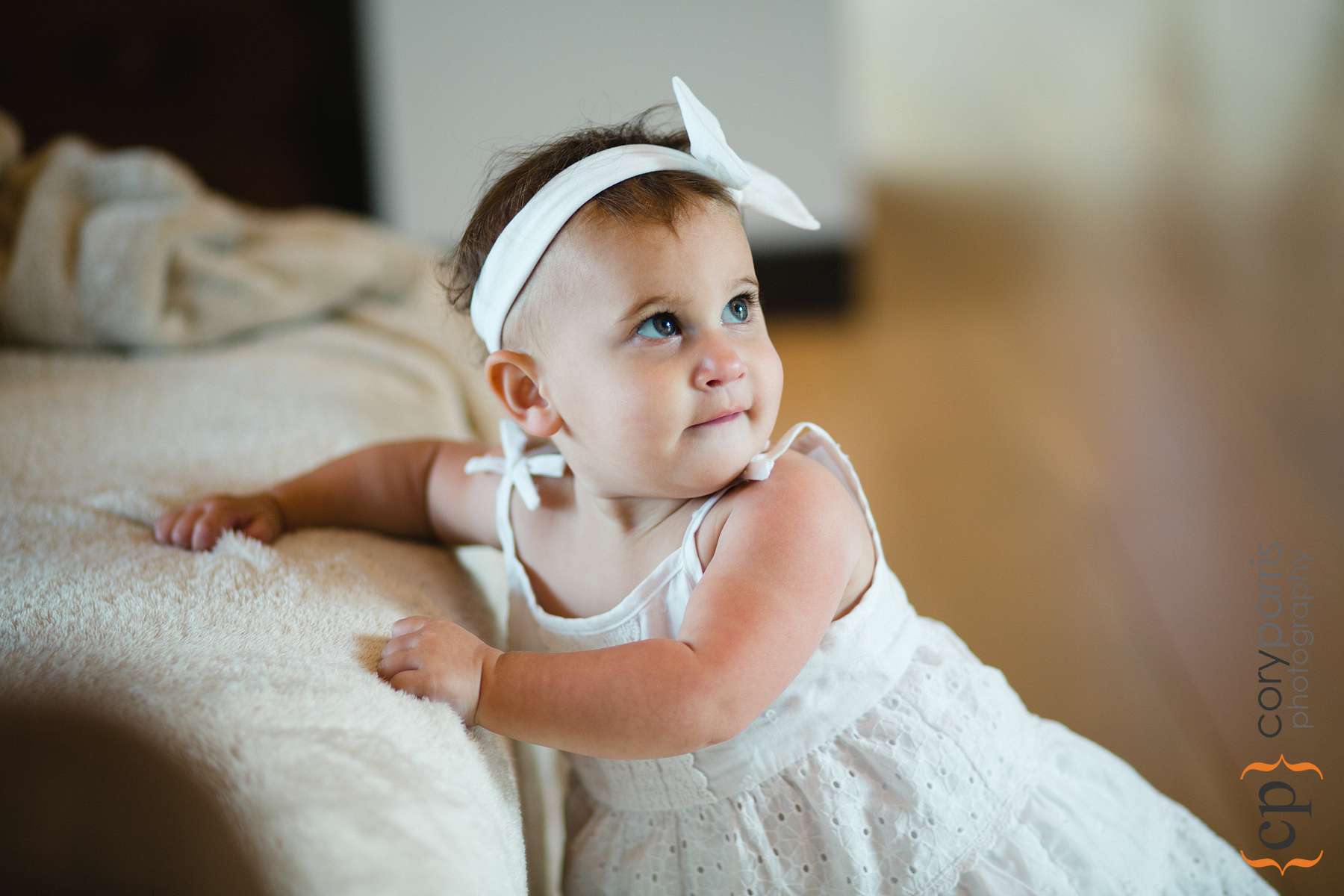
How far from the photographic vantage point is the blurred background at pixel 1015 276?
140 centimetres

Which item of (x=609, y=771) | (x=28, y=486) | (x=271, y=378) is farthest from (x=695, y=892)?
(x=271, y=378)

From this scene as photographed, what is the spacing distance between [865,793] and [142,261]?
3.62ft

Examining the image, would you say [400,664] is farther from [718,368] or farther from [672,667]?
[718,368]

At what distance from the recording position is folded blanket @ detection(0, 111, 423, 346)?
4.43 ft

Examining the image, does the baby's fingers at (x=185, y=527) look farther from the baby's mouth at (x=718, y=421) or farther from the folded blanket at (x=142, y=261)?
the folded blanket at (x=142, y=261)

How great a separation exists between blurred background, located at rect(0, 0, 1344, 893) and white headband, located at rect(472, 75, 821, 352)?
0.30 m

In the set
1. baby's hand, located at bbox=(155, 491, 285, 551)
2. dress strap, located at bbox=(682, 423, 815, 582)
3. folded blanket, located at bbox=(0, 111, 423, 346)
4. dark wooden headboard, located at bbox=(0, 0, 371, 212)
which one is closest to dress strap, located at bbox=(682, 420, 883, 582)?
dress strap, located at bbox=(682, 423, 815, 582)

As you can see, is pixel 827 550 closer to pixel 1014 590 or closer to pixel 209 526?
pixel 209 526

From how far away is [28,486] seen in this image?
3.07ft

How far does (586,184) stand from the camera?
0.70 meters

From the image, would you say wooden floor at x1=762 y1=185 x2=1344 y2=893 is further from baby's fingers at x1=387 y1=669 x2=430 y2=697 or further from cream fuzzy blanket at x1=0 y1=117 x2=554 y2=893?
baby's fingers at x1=387 y1=669 x2=430 y2=697

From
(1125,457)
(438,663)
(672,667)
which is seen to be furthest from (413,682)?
(1125,457)

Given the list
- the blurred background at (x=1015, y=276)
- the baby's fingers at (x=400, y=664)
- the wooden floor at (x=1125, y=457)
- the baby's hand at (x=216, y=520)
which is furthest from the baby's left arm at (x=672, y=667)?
the wooden floor at (x=1125, y=457)

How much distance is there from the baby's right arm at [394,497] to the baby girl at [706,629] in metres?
0.05
